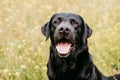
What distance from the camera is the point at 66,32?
7.95 meters

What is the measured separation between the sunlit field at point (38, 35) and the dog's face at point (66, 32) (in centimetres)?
100

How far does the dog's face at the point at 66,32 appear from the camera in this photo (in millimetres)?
7965

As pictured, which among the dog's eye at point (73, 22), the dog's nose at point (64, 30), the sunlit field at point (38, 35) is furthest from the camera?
the sunlit field at point (38, 35)

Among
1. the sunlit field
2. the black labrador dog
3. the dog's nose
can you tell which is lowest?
the sunlit field

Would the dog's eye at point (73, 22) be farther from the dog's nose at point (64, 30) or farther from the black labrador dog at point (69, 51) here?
the dog's nose at point (64, 30)

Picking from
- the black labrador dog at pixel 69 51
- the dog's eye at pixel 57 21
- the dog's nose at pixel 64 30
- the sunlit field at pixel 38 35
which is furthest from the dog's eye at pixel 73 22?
the sunlit field at pixel 38 35

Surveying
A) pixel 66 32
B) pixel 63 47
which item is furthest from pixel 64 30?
pixel 63 47

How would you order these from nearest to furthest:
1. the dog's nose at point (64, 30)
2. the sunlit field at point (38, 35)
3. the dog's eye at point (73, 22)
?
the dog's nose at point (64, 30) < the dog's eye at point (73, 22) < the sunlit field at point (38, 35)

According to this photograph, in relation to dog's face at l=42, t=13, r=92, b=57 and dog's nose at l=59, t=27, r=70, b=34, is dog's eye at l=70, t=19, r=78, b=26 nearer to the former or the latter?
dog's face at l=42, t=13, r=92, b=57

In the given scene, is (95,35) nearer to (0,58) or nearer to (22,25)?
(22,25)

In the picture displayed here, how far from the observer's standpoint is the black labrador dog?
8.02 meters

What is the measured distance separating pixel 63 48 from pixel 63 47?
0.03 m

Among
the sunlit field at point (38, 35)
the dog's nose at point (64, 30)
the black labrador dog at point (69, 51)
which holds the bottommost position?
the sunlit field at point (38, 35)

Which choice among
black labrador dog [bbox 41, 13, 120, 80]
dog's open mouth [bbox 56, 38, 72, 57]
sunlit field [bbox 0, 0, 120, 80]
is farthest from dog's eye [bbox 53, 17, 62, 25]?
sunlit field [bbox 0, 0, 120, 80]
